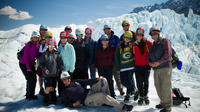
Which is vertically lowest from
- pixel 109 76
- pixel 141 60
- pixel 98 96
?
pixel 98 96

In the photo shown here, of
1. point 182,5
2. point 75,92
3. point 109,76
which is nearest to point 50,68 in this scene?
point 75,92

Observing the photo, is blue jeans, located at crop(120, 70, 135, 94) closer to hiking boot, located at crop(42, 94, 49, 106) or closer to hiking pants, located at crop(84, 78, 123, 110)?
hiking pants, located at crop(84, 78, 123, 110)

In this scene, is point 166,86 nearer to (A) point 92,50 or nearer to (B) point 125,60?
(B) point 125,60

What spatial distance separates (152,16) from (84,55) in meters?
46.1

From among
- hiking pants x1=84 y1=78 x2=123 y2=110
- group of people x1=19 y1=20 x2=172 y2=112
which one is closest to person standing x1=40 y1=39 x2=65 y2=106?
group of people x1=19 y1=20 x2=172 y2=112

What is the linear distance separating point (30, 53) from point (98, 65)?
2.01 m

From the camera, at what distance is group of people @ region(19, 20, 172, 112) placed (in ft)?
9.80

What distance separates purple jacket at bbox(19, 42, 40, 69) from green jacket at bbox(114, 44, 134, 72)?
2357 mm

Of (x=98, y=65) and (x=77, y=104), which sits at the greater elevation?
(x=98, y=65)

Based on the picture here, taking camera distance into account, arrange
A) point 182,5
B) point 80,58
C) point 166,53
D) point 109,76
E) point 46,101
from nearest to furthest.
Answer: point 166,53, point 46,101, point 109,76, point 80,58, point 182,5

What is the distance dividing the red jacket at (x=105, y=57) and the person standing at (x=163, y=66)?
3.60 ft

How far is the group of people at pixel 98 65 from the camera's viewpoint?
2.99m

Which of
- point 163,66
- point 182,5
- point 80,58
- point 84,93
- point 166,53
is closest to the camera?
point 166,53

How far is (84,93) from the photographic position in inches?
125
